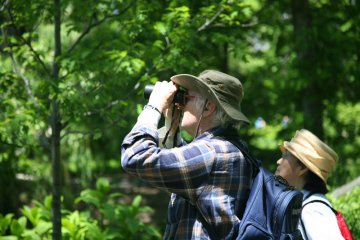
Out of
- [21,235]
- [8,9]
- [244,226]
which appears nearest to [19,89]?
[8,9]

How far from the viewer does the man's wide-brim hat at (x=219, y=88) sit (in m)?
2.75

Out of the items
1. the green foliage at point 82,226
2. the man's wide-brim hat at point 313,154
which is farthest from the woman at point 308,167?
the green foliage at point 82,226

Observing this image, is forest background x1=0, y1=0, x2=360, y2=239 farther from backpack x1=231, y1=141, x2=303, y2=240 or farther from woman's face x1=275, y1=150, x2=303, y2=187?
backpack x1=231, y1=141, x2=303, y2=240

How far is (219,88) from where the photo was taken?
280cm

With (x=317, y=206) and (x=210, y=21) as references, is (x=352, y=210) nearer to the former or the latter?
(x=317, y=206)

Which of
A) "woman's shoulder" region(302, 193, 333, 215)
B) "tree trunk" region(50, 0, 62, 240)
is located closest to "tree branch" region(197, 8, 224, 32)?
"tree trunk" region(50, 0, 62, 240)

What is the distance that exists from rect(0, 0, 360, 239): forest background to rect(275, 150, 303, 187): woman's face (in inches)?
56.1

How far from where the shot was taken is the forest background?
194 inches

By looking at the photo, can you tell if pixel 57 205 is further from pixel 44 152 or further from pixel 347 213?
pixel 44 152

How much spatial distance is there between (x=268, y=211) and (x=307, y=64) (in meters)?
5.37

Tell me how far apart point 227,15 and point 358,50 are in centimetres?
289

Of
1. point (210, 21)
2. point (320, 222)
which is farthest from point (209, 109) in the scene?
point (210, 21)

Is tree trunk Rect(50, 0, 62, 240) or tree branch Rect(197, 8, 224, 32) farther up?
tree branch Rect(197, 8, 224, 32)

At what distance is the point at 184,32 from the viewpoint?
4.93 meters
